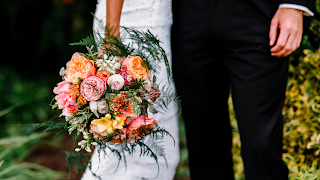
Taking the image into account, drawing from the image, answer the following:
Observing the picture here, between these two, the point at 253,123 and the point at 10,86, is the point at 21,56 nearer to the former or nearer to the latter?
the point at 10,86

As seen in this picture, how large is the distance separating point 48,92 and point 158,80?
2214 mm

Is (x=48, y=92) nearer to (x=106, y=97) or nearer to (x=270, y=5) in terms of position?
(x=106, y=97)

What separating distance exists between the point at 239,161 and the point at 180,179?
0.59m

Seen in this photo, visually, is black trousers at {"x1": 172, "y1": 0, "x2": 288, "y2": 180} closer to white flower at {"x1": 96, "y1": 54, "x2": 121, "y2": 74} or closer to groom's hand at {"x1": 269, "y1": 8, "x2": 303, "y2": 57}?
groom's hand at {"x1": 269, "y1": 8, "x2": 303, "y2": 57}

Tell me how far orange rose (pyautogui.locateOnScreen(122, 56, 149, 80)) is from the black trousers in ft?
1.36

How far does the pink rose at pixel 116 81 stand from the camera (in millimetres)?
872

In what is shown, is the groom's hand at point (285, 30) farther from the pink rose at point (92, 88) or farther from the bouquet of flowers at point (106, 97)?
the pink rose at point (92, 88)

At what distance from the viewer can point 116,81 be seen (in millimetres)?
872

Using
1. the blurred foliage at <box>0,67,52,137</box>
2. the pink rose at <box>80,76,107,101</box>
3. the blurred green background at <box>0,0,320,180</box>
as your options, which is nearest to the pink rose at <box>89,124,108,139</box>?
the pink rose at <box>80,76,107,101</box>

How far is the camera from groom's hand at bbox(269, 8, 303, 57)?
39.2 inches

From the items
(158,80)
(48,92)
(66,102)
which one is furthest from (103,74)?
(48,92)

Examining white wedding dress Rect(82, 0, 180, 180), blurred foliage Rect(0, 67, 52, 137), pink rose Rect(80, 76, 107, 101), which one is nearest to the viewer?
pink rose Rect(80, 76, 107, 101)

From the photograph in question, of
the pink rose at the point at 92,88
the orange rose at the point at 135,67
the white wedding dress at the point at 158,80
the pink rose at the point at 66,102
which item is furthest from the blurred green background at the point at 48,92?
the orange rose at the point at 135,67

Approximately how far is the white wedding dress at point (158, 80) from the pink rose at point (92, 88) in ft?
1.50
